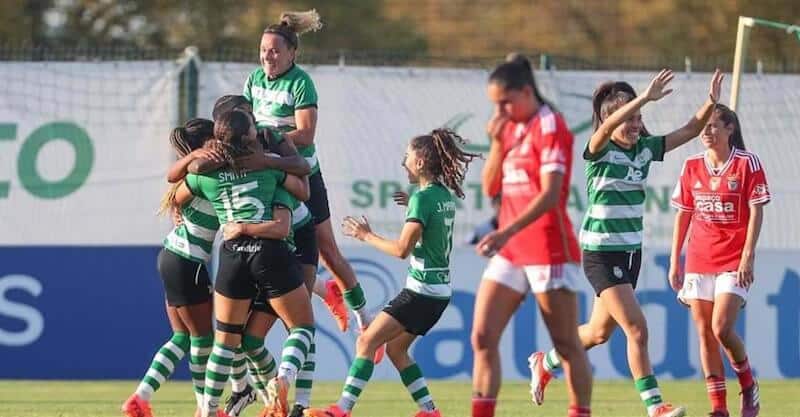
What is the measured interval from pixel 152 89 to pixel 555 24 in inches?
476

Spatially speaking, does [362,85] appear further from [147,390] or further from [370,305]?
[147,390]

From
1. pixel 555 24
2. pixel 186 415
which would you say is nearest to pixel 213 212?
pixel 186 415

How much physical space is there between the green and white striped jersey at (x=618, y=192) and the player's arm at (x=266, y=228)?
1.85 metres

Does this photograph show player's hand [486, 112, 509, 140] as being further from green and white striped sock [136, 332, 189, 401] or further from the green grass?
the green grass

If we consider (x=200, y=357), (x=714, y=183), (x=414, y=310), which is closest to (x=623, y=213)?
(x=714, y=183)

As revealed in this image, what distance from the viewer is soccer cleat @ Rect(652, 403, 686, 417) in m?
10.4

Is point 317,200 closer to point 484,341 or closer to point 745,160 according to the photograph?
point 745,160

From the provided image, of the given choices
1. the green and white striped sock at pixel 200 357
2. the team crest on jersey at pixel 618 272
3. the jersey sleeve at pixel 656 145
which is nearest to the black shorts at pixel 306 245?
the green and white striped sock at pixel 200 357

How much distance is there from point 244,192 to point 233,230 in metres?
0.23

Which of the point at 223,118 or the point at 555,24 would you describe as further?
the point at 555,24

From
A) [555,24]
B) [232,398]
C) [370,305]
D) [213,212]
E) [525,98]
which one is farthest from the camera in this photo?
[555,24]

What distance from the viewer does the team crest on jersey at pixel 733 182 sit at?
11531mm

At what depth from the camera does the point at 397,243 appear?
10.1 meters

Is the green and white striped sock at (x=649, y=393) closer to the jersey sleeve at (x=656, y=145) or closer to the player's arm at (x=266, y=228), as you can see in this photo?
the jersey sleeve at (x=656, y=145)
